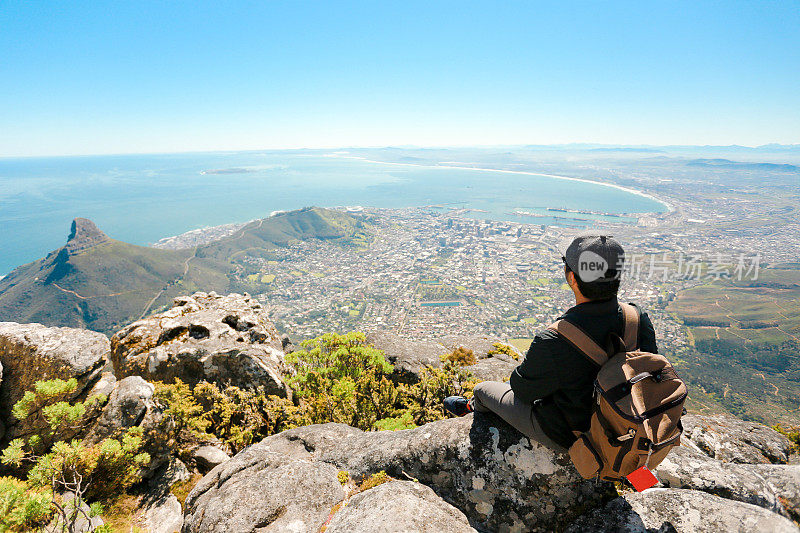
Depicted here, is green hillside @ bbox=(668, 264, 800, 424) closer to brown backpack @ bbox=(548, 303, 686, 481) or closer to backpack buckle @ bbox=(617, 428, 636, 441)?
brown backpack @ bbox=(548, 303, 686, 481)

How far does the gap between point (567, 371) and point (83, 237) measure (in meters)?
176

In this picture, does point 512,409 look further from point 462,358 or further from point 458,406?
point 462,358

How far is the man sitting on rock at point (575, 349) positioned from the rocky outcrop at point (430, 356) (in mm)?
5576

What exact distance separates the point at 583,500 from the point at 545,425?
1169mm

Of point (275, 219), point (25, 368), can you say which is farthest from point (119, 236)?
point (25, 368)

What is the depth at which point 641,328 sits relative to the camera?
332 cm

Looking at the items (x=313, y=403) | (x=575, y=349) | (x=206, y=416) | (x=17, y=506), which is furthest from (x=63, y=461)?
(x=575, y=349)

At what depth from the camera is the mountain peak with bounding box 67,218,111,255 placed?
386ft

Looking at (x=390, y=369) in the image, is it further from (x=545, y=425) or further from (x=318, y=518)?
(x=545, y=425)

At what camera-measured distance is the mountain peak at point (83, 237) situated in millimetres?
117750

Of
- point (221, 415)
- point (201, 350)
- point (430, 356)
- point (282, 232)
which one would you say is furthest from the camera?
point (282, 232)

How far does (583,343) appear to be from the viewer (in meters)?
3.00

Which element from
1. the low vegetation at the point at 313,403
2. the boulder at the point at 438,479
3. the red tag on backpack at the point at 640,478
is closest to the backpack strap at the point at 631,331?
the red tag on backpack at the point at 640,478

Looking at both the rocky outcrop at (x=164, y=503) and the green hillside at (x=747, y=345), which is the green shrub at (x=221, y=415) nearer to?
the rocky outcrop at (x=164, y=503)
